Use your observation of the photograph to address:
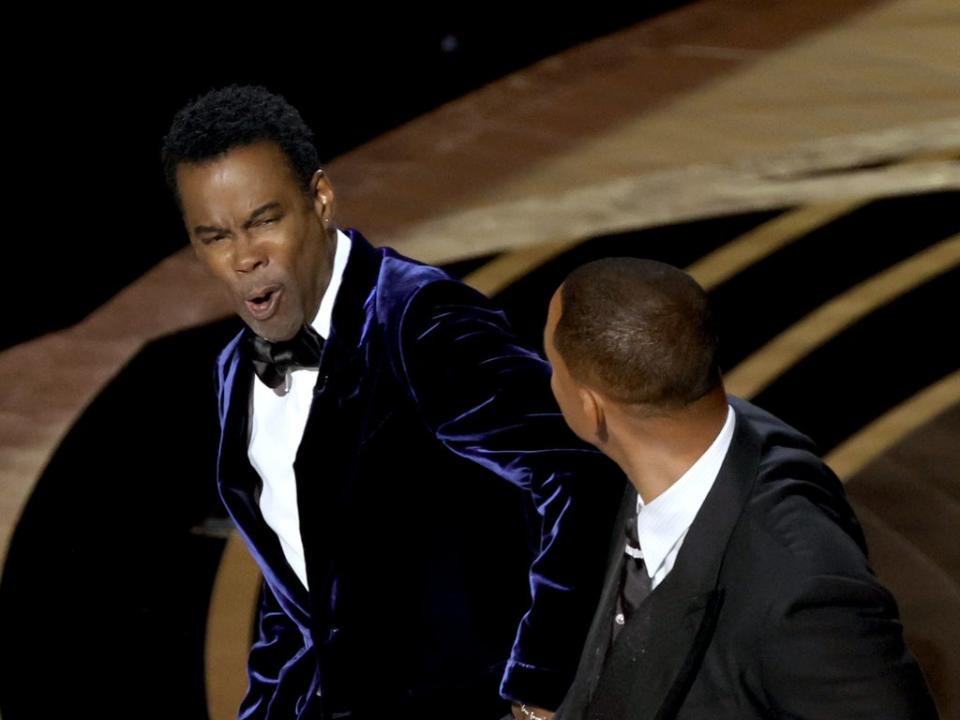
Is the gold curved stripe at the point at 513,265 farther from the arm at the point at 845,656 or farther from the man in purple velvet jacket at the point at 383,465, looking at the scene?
the arm at the point at 845,656

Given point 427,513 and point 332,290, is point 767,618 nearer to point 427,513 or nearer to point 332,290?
point 427,513

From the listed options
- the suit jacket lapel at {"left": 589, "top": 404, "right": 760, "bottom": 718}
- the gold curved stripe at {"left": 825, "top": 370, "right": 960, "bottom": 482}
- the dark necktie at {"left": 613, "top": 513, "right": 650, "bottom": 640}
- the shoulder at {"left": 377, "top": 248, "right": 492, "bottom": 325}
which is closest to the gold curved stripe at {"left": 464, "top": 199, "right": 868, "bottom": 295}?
the gold curved stripe at {"left": 825, "top": 370, "right": 960, "bottom": 482}

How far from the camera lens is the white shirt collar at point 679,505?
5.95 ft

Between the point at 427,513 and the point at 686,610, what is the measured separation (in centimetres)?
62

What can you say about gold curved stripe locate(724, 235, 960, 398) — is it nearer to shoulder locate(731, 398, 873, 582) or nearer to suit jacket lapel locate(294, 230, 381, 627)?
suit jacket lapel locate(294, 230, 381, 627)

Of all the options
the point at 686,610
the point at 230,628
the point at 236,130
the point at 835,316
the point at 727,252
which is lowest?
the point at 230,628

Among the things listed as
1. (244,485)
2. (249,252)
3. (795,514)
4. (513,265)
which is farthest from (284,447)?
(513,265)

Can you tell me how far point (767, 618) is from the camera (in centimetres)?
165

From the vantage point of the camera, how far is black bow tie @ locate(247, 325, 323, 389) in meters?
2.27

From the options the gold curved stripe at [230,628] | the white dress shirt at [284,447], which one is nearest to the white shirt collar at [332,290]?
the white dress shirt at [284,447]

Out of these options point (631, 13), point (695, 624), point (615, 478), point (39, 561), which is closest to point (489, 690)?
point (615, 478)

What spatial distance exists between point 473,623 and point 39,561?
1585 millimetres

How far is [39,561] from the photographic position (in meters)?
3.50

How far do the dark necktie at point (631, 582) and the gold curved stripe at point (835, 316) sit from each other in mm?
1713
